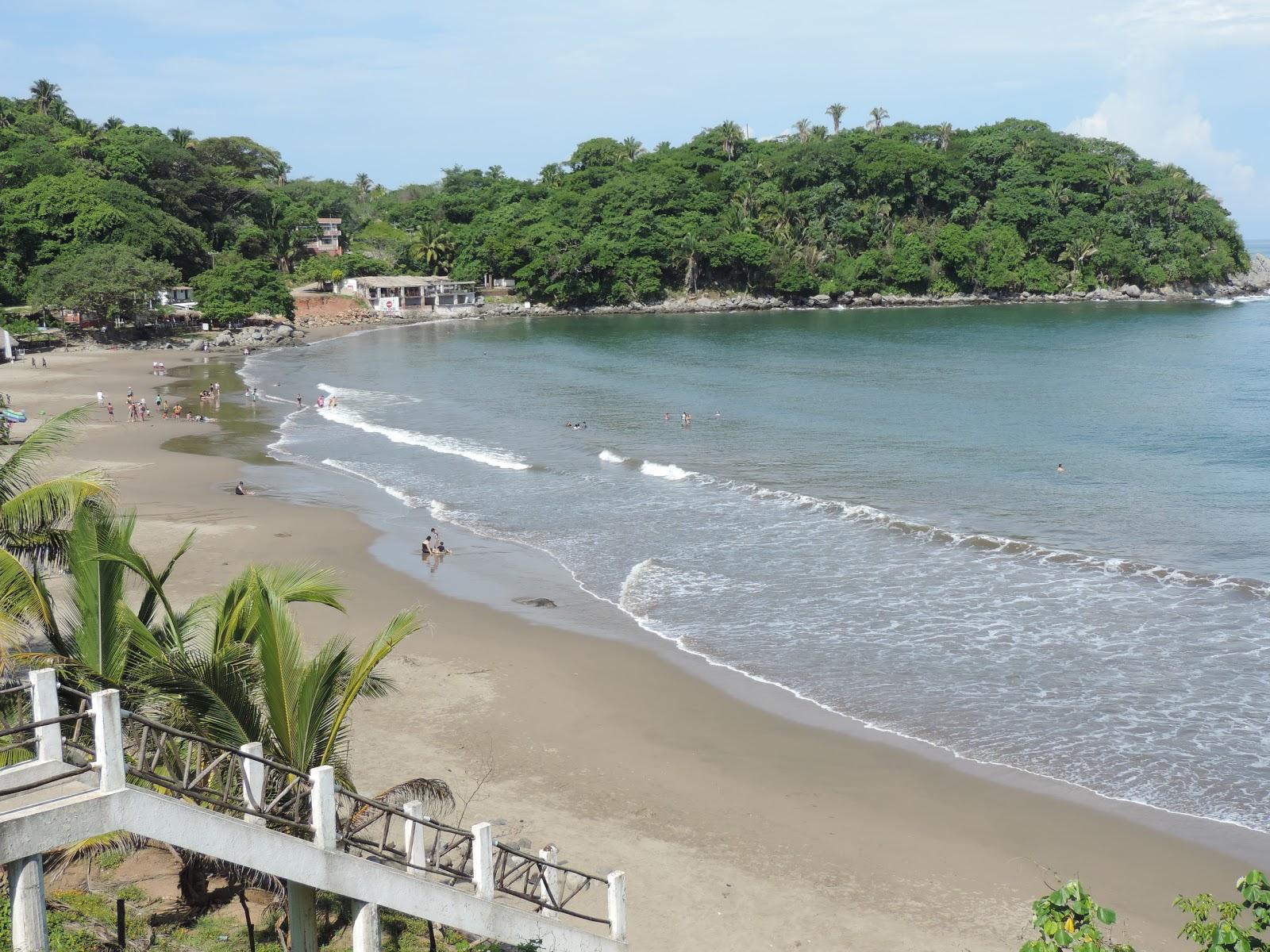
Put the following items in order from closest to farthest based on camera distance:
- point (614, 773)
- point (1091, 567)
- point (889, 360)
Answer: point (614, 773) → point (1091, 567) → point (889, 360)

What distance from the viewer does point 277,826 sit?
774cm

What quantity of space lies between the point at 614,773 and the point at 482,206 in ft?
376

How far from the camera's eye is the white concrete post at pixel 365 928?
7.44 metres

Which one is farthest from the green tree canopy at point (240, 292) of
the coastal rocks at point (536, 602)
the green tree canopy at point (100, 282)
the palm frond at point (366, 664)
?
the palm frond at point (366, 664)

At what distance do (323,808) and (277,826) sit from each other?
95 centimetres

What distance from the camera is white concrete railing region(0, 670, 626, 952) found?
6.09 meters

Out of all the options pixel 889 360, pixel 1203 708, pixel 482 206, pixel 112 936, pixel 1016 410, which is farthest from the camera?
pixel 482 206

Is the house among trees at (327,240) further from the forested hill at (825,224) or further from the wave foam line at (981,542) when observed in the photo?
the wave foam line at (981,542)

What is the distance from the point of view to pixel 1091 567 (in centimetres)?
2545

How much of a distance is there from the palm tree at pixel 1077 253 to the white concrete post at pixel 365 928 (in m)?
115

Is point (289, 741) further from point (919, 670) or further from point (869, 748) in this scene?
point (919, 670)

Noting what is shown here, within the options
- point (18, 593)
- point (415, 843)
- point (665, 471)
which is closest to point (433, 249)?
point (665, 471)

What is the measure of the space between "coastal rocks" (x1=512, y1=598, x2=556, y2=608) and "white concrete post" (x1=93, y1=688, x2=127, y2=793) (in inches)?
695

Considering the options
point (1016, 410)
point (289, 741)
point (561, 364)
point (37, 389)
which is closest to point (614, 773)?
point (289, 741)
